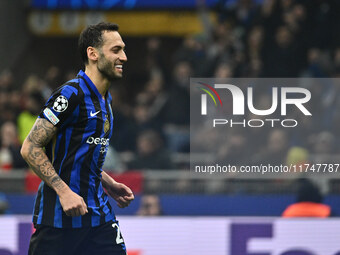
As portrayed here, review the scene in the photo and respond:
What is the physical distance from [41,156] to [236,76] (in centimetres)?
526

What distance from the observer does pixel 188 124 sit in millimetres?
8914

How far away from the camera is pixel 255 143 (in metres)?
8.00

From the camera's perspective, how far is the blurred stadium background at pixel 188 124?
252 inches

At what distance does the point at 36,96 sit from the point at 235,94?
289cm

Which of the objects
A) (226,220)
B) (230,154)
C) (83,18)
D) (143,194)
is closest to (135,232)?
(226,220)

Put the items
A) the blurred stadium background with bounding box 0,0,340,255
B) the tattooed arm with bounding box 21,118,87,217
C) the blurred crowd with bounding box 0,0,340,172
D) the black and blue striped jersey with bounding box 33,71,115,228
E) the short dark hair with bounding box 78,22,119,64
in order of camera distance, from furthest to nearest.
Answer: the blurred crowd with bounding box 0,0,340,172 → the blurred stadium background with bounding box 0,0,340,255 → the short dark hair with bounding box 78,22,119,64 → the black and blue striped jersey with bounding box 33,71,115,228 → the tattooed arm with bounding box 21,118,87,217

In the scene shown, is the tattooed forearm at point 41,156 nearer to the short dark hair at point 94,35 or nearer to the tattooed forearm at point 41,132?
the tattooed forearm at point 41,132

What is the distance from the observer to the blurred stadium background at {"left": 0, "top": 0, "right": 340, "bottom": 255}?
21.0 ft

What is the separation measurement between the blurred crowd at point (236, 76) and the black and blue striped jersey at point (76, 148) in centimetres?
403

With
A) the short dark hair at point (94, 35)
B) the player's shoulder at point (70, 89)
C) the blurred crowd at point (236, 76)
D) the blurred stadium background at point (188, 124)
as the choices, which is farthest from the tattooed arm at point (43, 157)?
the blurred crowd at point (236, 76)

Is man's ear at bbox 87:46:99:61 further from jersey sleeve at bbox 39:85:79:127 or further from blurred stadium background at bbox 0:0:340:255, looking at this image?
blurred stadium background at bbox 0:0:340:255

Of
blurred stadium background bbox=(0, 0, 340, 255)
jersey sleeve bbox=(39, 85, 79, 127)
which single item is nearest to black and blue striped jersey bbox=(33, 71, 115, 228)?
jersey sleeve bbox=(39, 85, 79, 127)

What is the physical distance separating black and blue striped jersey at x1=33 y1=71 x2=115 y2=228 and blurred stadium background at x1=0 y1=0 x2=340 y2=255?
239cm

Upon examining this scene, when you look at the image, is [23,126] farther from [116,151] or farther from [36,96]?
[116,151]
